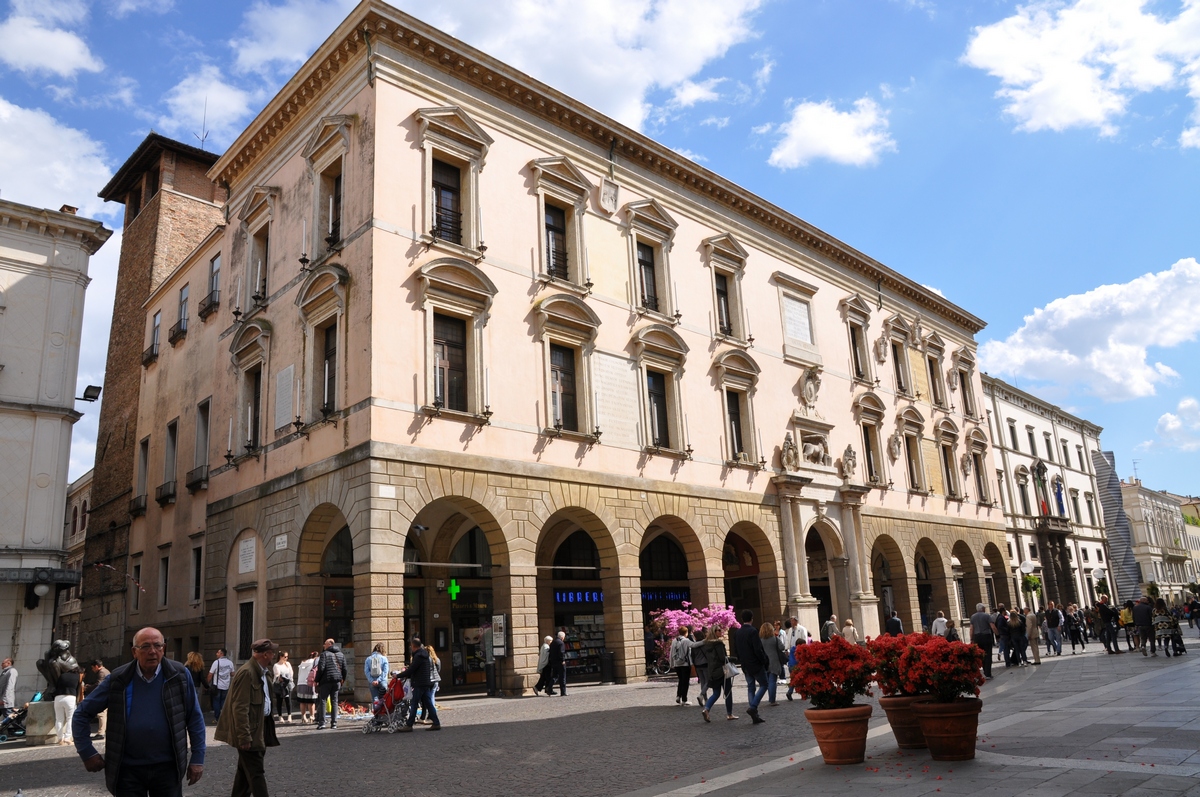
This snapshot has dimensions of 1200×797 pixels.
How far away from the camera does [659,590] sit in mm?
28328

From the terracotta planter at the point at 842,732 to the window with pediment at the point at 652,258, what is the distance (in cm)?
1687

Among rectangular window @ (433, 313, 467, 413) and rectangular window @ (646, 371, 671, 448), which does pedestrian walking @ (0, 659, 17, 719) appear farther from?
rectangular window @ (646, 371, 671, 448)

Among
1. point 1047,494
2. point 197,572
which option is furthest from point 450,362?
point 1047,494

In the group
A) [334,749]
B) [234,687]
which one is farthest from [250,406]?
[234,687]

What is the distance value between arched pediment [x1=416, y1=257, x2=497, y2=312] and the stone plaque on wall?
373 centimetres

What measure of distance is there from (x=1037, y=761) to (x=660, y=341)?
17.7m

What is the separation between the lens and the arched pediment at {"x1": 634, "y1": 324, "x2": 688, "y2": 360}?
80.6 feet

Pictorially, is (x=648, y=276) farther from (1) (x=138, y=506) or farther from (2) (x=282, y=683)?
(1) (x=138, y=506)

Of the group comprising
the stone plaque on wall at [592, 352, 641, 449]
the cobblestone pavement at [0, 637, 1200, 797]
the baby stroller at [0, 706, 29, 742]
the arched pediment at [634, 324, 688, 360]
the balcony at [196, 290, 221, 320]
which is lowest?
the cobblestone pavement at [0, 637, 1200, 797]

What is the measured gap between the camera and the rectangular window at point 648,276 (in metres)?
25.8

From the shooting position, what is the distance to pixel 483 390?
807 inches

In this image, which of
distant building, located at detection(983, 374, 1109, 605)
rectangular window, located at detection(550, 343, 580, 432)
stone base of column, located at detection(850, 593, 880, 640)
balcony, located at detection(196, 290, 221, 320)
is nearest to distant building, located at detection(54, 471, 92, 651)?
balcony, located at detection(196, 290, 221, 320)

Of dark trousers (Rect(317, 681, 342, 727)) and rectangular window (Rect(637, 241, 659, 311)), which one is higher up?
rectangular window (Rect(637, 241, 659, 311))

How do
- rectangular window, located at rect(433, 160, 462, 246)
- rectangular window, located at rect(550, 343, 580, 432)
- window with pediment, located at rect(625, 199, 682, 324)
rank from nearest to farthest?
rectangular window, located at rect(433, 160, 462, 246) → rectangular window, located at rect(550, 343, 580, 432) → window with pediment, located at rect(625, 199, 682, 324)
